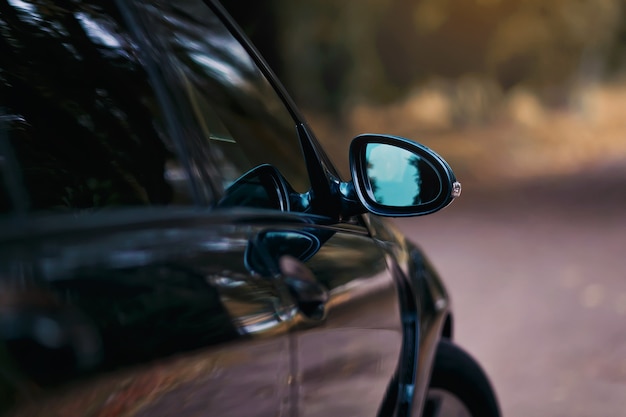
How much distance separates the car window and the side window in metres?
0.07

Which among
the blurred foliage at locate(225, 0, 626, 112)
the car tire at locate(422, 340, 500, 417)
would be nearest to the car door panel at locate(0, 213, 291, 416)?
the car tire at locate(422, 340, 500, 417)

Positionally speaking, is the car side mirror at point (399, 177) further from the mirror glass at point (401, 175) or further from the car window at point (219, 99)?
the car window at point (219, 99)

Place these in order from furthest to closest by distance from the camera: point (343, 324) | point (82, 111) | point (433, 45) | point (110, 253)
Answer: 1. point (433, 45)
2. point (343, 324)
3. point (82, 111)
4. point (110, 253)

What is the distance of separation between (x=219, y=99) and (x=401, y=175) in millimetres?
452

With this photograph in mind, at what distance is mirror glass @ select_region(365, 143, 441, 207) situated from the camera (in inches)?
79.0

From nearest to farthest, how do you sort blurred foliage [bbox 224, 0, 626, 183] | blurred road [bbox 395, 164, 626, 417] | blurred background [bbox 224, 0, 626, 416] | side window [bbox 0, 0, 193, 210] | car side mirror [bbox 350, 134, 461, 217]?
side window [bbox 0, 0, 193, 210] → car side mirror [bbox 350, 134, 461, 217] → blurred road [bbox 395, 164, 626, 417] → blurred background [bbox 224, 0, 626, 416] → blurred foliage [bbox 224, 0, 626, 183]

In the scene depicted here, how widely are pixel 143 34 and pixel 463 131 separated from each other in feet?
32.5

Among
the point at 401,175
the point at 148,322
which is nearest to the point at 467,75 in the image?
the point at 401,175

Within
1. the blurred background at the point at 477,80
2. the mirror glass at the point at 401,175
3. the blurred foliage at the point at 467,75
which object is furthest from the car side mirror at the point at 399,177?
the blurred foliage at the point at 467,75

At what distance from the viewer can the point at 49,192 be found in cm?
143

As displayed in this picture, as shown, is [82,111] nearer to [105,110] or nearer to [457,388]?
[105,110]

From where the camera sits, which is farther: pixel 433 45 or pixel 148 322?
pixel 433 45

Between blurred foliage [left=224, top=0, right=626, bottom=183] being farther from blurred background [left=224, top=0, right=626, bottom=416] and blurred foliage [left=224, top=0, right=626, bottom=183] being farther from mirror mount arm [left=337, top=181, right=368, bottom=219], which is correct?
mirror mount arm [left=337, top=181, right=368, bottom=219]

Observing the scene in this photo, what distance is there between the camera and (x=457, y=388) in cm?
257
